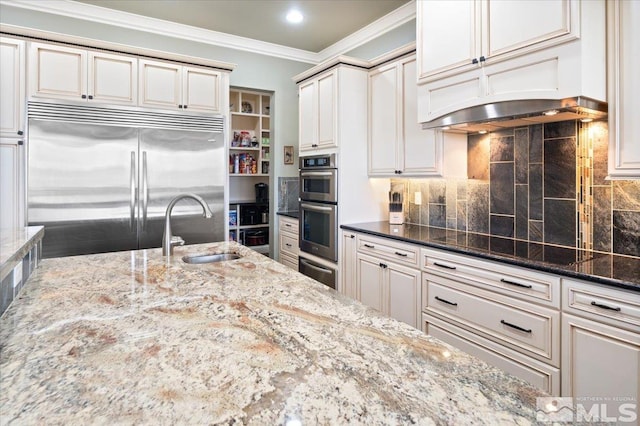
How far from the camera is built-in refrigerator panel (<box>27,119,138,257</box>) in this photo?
9.71 feet

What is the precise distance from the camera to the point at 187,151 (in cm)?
355

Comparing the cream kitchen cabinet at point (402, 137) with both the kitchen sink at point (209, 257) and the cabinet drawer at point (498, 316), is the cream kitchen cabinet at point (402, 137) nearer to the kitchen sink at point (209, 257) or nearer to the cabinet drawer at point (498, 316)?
the cabinet drawer at point (498, 316)

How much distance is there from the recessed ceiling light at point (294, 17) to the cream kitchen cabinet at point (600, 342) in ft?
10.9

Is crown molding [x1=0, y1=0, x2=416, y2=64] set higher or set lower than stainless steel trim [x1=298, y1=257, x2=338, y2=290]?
higher

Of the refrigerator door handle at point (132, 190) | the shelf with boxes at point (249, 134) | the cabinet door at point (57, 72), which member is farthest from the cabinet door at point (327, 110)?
the cabinet door at point (57, 72)

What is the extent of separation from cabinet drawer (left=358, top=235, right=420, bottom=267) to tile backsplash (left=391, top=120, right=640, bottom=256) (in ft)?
2.12

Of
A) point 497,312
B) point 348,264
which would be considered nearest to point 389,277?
point 348,264

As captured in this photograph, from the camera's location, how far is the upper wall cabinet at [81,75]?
2.98 m

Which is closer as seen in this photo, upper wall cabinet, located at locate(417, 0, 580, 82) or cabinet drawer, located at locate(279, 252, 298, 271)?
upper wall cabinet, located at locate(417, 0, 580, 82)

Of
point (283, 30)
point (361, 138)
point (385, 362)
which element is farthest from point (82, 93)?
point (385, 362)

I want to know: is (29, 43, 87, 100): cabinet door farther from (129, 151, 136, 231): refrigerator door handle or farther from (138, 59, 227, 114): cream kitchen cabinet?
(129, 151, 136, 231): refrigerator door handle

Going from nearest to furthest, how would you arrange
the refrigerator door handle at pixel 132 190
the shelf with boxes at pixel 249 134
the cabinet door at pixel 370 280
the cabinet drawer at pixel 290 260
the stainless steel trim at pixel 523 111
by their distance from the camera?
the stainless steel trim at pixel 523 111
the cabinet door at pixel 370 280
the refrigerator door handle at pixel 132 190
the cabinet drawer at pixel 290 260
the shelf with boxes at pixel 249 134

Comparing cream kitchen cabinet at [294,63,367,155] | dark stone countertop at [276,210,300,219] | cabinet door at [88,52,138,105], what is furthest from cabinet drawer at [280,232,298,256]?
cabinet door at [88,52,138,105]

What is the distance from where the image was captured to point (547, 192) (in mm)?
2371
